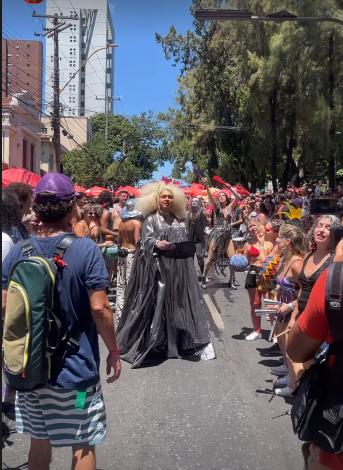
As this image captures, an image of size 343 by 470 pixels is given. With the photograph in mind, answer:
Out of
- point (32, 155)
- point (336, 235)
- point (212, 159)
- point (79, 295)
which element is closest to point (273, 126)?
point (212, 159)

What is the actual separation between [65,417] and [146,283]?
3.87 metres

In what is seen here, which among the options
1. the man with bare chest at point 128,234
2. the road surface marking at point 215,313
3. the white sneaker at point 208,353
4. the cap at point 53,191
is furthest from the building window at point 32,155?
the cap at point 53,191

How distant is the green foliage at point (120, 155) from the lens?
53250mm

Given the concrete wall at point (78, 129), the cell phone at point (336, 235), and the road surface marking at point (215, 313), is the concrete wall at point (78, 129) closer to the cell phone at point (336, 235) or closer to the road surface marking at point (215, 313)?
the road surface marking at point (215, 313)

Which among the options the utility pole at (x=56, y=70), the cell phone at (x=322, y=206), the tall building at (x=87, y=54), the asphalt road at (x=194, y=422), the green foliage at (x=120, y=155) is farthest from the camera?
the tall building at (x=87, y=54)

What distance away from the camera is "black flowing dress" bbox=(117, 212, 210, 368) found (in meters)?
6.56

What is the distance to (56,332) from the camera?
110 inches

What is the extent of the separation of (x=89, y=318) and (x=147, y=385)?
2.87m

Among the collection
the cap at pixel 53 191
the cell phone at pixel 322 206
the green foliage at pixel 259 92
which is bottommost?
the cell phone at pixel 322 206

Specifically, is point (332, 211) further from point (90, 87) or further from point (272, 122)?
point (90, 87)

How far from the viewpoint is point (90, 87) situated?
118875mm

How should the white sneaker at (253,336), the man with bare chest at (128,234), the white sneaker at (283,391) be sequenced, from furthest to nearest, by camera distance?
the man with bare chest at (128,234)
the white sneaker at (253,336)
the white sneaker at (283,391)

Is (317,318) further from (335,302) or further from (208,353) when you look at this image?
(208,353)

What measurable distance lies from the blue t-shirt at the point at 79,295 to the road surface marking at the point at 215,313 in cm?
543
